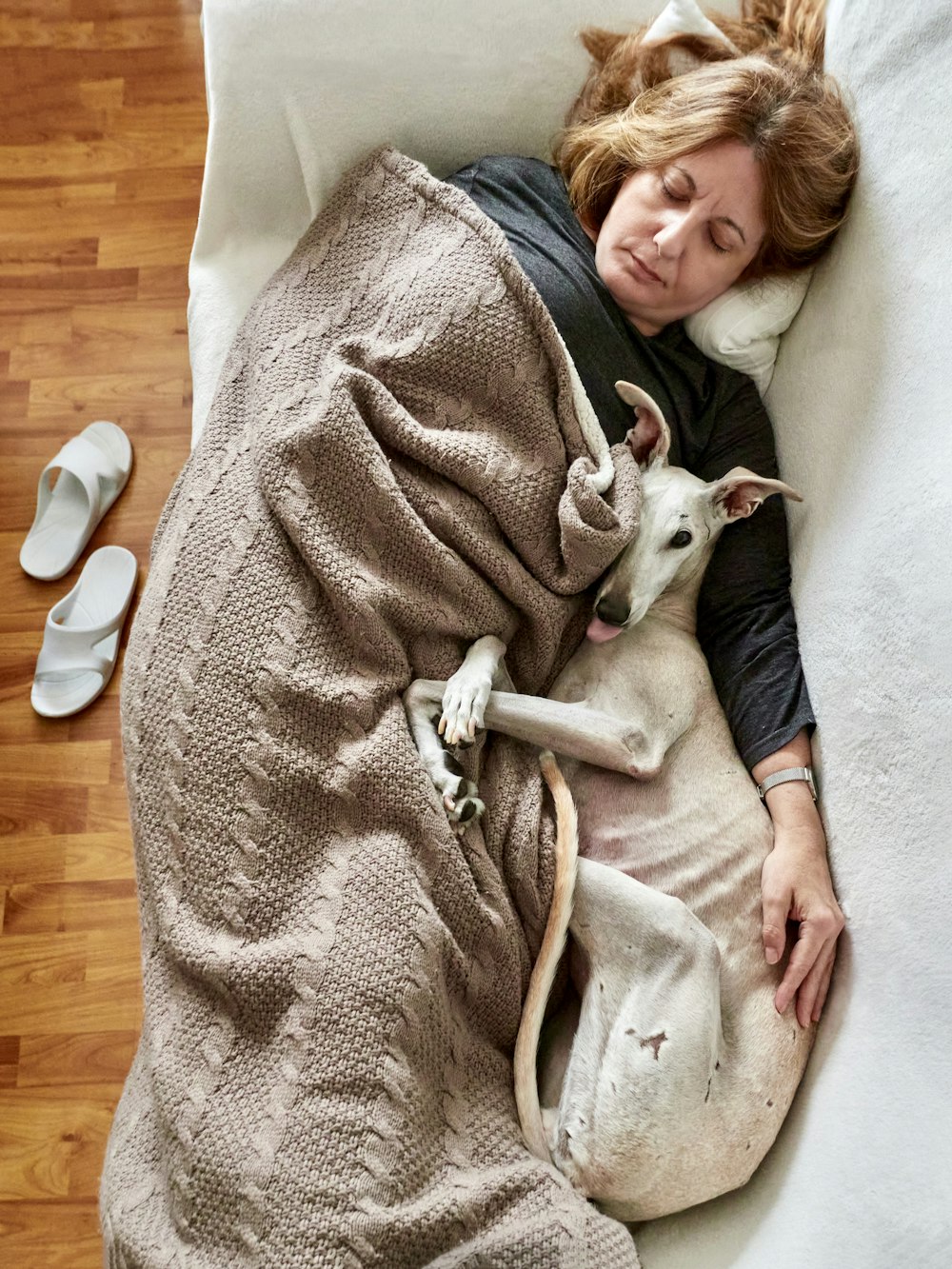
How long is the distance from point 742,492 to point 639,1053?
91cm

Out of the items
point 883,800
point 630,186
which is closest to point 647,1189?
point 883,800

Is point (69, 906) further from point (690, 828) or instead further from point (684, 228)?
point (684, 228)

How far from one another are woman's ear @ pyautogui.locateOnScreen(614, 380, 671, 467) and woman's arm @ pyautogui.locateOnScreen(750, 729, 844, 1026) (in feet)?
1.96

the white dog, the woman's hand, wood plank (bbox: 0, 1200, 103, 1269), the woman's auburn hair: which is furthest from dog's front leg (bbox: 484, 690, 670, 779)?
wood plank (bbox: 0, 1200, 103, 1269)

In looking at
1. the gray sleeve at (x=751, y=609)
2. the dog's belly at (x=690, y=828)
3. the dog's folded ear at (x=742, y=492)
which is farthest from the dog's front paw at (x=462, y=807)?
the dog's folded ear at (x=742, y=492)

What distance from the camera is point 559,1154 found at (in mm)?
1530

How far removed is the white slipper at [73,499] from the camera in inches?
97.7

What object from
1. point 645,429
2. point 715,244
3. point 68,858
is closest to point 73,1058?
A: point 68,858

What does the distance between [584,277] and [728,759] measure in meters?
0.87

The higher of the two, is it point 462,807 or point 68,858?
point 462,807

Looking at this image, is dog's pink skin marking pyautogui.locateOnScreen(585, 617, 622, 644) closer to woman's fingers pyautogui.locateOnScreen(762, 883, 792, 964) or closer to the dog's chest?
the dog's chest

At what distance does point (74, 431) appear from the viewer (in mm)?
2621

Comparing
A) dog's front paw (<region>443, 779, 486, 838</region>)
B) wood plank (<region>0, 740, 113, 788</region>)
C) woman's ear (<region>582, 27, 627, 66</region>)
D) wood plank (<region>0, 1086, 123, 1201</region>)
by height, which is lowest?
wood plank (<region>0, 1086, 123, 1201</region>)

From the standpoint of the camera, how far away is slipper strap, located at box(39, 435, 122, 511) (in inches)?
97.3
